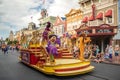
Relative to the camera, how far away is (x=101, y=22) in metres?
27.7

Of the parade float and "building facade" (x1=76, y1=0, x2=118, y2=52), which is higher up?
"building facade" (x1=76, y1=0, x2=118, y2=52)

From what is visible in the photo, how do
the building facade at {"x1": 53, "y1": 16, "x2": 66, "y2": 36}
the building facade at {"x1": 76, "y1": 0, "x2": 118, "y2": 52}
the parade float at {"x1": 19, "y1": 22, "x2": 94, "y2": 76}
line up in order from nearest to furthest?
the parade float at {"x1": 19, "y1": 22, "x2": 94, "y2": 76}
the building facade at {"x1": 76, "y1": 0, "x2": 118, "y2": 52}
the building facade at {"x1": 53, "y1": 16, "x2": 66, "y2": 36}

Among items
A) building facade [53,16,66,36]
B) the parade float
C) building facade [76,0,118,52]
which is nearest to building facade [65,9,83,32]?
building facade [53,16,66,36]

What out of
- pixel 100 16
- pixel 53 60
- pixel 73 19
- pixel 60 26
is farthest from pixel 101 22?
pixel 53 60

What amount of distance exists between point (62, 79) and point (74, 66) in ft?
2.72

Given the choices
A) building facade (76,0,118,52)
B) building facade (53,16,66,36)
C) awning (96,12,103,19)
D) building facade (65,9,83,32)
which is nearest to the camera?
building facade (76,0,118,52)

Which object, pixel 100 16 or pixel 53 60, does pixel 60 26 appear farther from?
pixel 53 60

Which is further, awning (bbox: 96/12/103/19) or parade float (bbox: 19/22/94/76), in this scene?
awning (bbox: 96/12/103/19)

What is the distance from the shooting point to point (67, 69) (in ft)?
30.0

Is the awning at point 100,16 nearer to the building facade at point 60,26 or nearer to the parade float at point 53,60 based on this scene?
the building facade at point 60,26

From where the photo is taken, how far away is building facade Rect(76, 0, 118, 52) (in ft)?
82.5

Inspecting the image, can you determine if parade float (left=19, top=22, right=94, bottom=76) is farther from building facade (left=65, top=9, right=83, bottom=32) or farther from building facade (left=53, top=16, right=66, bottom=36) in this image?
building facade (left=53, top=16, right=66, bottom=36)

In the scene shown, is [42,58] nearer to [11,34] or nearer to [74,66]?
[74,66]

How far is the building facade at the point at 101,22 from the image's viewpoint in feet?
82.5
